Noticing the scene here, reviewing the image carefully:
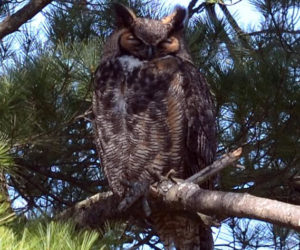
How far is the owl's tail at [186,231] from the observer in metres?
2.88

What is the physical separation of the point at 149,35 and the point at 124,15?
7.1 inches

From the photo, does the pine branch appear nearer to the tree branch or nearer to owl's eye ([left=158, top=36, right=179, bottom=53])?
owl's eye ([left=158, top=36, right=179, bottom=53])

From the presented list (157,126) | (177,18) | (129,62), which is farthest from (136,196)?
(177,18)

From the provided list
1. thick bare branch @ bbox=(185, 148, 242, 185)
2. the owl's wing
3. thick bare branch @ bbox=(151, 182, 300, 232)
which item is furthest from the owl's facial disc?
thick bare branch @ bbox=(185, 148, 242, 185)

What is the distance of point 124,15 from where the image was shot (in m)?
3.12

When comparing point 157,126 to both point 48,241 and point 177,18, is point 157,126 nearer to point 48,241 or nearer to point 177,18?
point 177,18

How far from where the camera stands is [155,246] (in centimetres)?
325

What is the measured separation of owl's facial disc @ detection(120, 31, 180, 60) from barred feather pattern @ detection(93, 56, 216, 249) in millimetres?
46

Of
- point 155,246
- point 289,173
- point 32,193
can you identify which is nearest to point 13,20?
point 32,193

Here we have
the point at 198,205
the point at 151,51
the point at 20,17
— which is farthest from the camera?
the point at 20,17

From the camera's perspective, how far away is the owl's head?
3.01 metres

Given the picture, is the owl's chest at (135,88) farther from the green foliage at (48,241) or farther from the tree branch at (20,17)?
the green foliage at (48,241)

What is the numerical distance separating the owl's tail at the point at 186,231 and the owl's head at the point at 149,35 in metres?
0.64

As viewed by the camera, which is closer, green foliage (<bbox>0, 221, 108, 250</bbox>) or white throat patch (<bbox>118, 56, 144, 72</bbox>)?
green foliage (<bbox>0, 221, 108, 250</bbox>)
